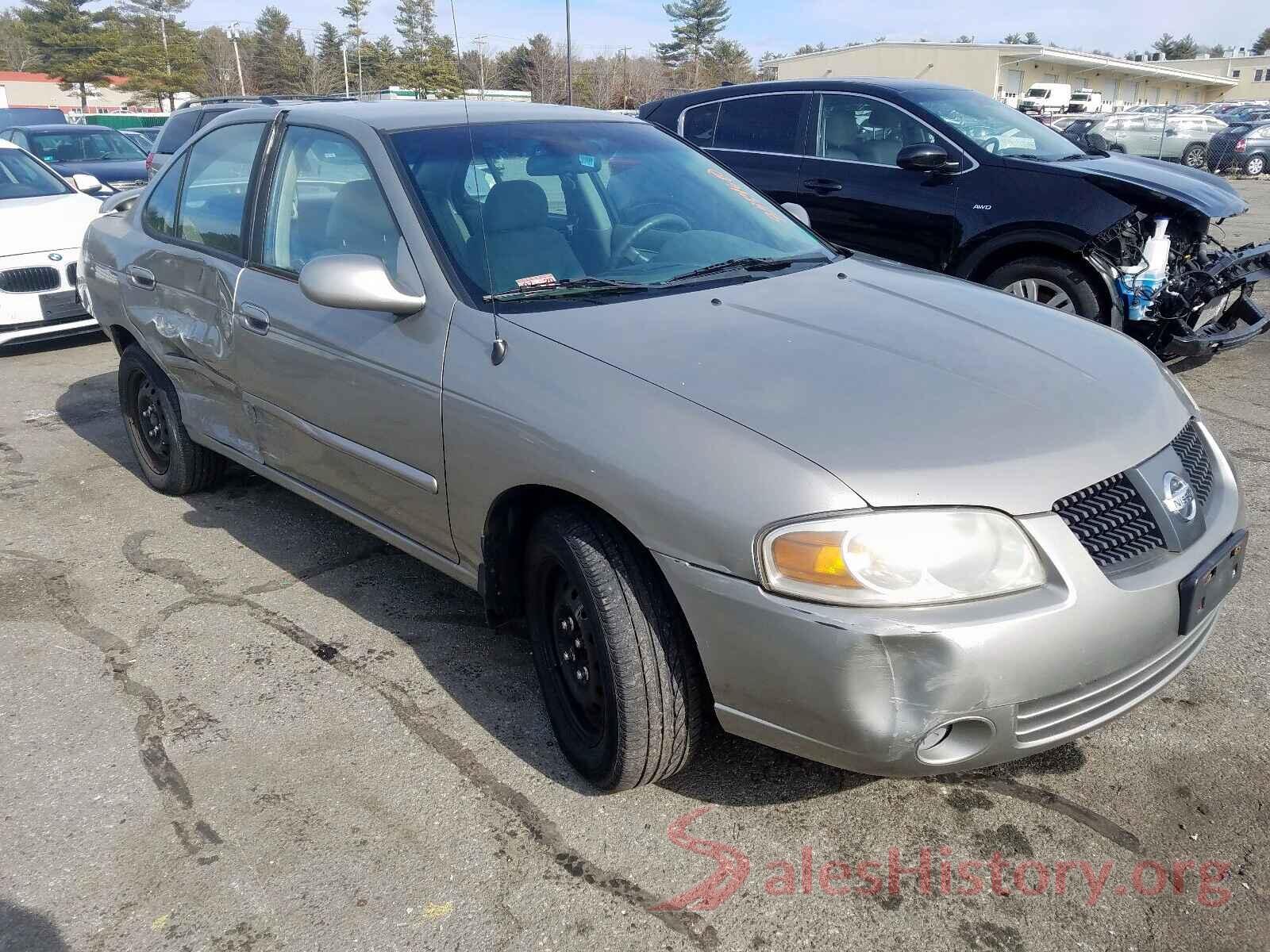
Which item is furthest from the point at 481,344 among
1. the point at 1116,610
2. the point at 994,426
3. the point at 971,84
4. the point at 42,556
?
the point at 971,84

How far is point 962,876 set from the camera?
7.59ft

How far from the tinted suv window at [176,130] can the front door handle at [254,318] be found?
33.8 feet

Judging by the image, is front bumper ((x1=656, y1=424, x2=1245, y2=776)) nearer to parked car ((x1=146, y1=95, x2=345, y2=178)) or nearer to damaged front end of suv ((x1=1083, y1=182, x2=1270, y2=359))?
damaged front end of suv ((x1=1083, y1=182, x2=1270, y2=359))

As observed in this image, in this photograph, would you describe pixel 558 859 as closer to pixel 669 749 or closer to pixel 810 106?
pixel 669 749

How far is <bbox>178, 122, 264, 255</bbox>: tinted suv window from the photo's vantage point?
3826 millimetres

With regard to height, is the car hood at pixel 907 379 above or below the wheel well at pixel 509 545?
above

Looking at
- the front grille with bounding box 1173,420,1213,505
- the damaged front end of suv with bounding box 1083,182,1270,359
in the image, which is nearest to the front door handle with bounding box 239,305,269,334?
the front grille with bounding box 1173,420,1213,505

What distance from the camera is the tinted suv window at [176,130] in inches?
493

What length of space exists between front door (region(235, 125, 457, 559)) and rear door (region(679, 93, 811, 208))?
3996 millimetres

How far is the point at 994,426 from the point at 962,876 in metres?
1.01

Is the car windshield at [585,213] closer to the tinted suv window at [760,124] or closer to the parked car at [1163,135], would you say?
the tinted suv window at [760,124]

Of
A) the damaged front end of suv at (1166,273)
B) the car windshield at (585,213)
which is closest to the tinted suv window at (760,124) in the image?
the damaged front end of suv at (1166,273)

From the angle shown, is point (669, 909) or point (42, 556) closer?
point (669, 909)
